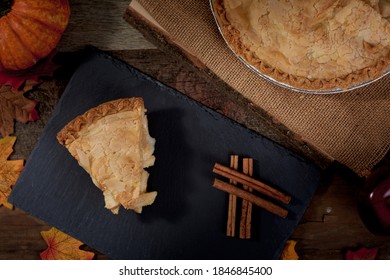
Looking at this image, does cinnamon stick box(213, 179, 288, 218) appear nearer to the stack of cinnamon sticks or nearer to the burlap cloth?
the stack of cinnamon sticks

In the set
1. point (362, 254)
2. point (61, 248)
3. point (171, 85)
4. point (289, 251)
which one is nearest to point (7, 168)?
point (61, 248)

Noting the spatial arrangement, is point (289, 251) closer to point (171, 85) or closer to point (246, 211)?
point (246, 211)

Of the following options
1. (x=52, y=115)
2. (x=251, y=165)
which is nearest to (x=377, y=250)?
(x=251, y=165)

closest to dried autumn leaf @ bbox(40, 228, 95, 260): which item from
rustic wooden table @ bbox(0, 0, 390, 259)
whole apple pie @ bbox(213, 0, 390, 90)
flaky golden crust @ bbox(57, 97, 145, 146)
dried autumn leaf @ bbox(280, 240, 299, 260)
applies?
rustic wooden table @ bbox(0, 0, 390, 259)

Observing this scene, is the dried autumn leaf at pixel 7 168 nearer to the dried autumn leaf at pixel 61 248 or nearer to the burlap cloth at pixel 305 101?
the dried autumn leaf at pixel 61 248

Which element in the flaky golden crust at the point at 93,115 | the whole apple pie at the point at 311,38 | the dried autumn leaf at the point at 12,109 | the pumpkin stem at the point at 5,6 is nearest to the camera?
the whole apple pie at the point at 311,38

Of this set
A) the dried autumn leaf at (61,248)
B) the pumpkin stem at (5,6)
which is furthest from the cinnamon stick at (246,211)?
the pumpkin stem at (5,6)
